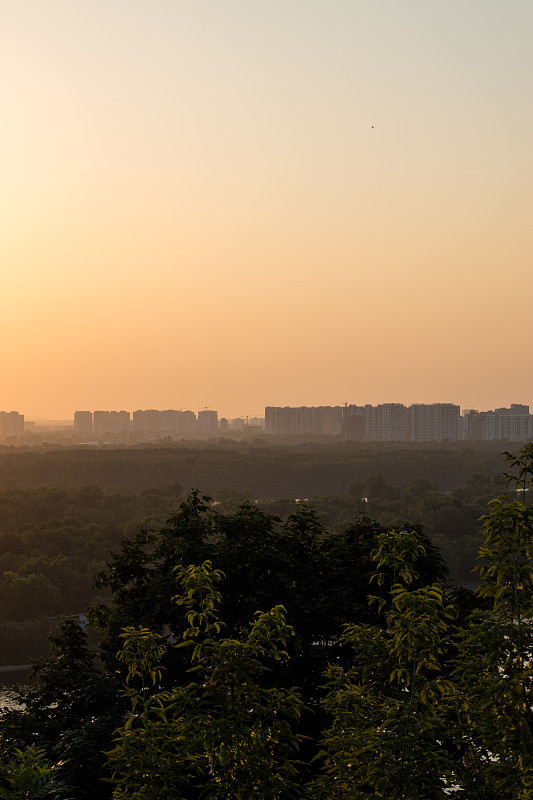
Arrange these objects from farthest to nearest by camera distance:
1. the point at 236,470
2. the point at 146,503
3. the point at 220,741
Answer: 1. the point at 236,470
2. the point at 146,503
3. the point at 220,741

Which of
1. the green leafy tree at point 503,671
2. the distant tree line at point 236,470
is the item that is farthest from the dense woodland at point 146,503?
the green leafy tree at point 503,671

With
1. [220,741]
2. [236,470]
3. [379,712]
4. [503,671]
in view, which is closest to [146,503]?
[236,470]

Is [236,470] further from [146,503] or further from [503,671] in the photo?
[503,671]

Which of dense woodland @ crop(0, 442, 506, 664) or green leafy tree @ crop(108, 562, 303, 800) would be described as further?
dense woodland @ crop(0, 442, 506, 664)

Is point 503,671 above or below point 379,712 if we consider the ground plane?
above

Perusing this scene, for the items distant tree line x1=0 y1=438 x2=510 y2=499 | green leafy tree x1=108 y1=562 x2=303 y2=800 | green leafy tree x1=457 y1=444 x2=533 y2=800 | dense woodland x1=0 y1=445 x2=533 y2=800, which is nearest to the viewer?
A: green leafy tree x1=457 y1=444 x2=533 y2=800

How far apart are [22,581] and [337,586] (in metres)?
48.4

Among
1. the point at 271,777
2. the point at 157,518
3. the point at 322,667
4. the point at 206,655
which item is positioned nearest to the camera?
the point at 271,777

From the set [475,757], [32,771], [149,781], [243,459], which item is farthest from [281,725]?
[243,459]

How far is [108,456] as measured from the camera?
153 m

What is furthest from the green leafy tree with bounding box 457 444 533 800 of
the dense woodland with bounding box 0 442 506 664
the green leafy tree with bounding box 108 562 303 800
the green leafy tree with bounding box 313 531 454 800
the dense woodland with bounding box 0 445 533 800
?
the dense woodland with bounding box 0 442 506 664

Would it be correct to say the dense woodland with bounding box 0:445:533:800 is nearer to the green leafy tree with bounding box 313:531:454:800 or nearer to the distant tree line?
the green leafy tree with bounding box 313:531:454:800

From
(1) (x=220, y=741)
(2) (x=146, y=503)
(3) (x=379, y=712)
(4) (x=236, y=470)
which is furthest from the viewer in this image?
(4) (x=236, y=470)

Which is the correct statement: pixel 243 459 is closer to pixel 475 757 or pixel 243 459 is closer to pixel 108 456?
pixel 108 456
